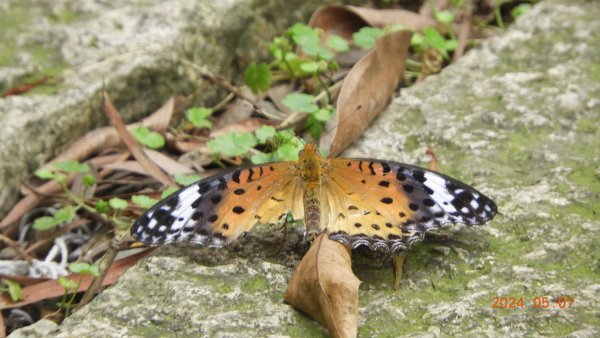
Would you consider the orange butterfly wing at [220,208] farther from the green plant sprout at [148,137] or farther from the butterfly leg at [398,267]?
the green plant sprout at [148,137]

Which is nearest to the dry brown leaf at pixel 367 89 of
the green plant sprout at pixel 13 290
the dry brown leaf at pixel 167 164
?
the dry brown leaf at pixel 167 164

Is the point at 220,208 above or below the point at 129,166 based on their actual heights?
above

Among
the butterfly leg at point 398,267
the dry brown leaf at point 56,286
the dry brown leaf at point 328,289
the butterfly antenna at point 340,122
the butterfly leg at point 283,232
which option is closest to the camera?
the dry brown leaf at point 328,289

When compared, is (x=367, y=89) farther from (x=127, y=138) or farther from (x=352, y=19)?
(x=127, y=138)

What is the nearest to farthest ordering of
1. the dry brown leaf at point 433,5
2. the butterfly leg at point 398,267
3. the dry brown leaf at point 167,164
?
the butterfly leg at point 398,267
the dry brown leaf at point 167,164
the dry brown leaf at point 433,5

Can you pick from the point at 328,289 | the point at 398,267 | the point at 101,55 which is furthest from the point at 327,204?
the point at 101,55
